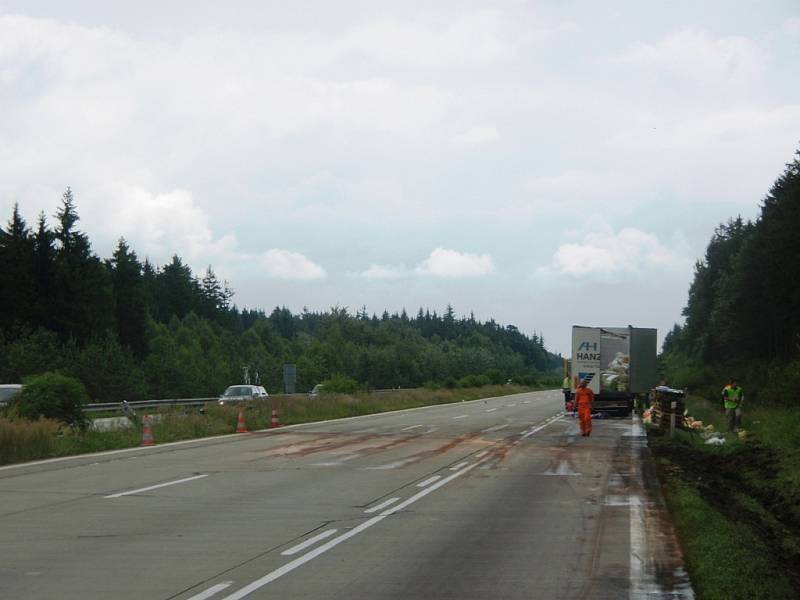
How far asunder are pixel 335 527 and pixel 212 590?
351cm

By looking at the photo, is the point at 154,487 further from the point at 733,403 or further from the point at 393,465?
the point at 733,403

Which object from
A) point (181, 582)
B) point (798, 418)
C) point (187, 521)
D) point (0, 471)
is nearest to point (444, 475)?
point (187, 521)

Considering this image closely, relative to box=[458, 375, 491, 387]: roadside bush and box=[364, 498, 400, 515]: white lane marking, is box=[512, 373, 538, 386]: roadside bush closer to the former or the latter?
box=[458, 375, 491, 387]: roadside bush

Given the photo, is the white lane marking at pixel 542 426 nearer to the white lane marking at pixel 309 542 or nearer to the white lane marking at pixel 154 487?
the white lane marking at pixel 154 487

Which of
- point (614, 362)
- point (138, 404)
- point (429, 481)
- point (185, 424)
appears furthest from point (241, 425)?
point (614, 362)

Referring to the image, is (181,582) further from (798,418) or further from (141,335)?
(141,335)

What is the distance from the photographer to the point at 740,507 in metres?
13.5

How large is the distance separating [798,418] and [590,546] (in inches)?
644

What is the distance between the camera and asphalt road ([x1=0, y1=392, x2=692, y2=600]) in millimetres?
8312

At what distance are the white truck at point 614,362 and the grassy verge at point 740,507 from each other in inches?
514

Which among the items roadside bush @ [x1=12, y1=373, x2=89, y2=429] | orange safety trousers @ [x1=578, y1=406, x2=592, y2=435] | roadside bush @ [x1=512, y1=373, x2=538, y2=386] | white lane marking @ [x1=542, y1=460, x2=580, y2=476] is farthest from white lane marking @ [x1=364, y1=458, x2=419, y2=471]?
roadside bush @ [x1=512, y1=373, x2=538, y2=386]

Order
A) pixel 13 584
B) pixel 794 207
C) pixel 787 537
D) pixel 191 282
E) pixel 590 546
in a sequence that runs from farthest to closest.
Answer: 1. pixel 191 282
2. pixel 794 207
3. pixel 787 537
4. pixel 590 546
5. pixel 13 584

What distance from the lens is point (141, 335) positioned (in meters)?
106

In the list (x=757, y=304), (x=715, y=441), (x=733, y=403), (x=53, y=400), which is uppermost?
(x=757, y=304)
